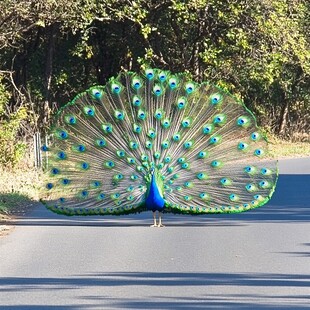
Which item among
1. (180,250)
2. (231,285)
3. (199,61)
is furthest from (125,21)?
(231,285)

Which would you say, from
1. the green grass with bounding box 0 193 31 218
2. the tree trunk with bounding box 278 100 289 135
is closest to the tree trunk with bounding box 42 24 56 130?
the green grass with bounding box 0 193 31 218

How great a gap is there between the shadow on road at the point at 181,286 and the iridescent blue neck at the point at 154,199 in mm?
3961

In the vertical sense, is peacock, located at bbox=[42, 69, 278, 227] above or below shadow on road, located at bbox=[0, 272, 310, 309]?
above

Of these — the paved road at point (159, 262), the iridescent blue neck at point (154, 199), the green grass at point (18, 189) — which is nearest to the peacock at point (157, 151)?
the iridescent blue neck at point (154, 199)

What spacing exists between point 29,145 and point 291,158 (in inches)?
528

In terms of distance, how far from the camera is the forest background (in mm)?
30203

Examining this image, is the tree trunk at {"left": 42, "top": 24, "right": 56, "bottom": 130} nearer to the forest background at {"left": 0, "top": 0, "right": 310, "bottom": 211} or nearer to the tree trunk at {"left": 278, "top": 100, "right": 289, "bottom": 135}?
the forest background at {"left": 0, "top": 0, "right": 310, "bottom": 211}

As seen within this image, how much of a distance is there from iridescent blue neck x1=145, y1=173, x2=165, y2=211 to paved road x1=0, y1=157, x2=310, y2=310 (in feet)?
1.09

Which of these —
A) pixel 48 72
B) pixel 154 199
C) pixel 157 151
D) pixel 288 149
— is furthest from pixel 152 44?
pixel 154 199

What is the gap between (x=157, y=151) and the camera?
1510 centimetres

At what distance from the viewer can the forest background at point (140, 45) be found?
3020cm

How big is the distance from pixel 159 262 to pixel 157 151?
12.3 ft

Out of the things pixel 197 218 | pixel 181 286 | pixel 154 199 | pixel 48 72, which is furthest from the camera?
pixel 48 72

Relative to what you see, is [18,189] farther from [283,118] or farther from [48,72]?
[283,118]
